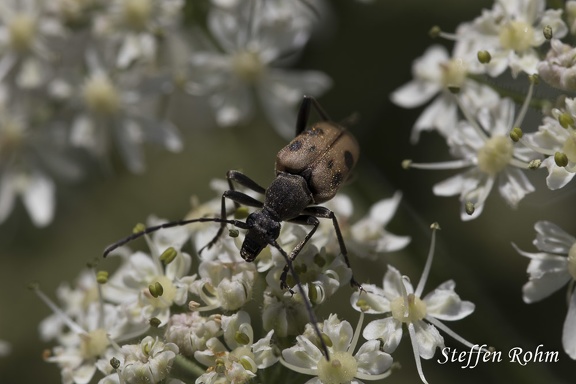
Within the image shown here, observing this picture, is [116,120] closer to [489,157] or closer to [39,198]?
[39,198]

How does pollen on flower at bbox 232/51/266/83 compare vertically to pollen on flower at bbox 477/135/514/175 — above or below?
above

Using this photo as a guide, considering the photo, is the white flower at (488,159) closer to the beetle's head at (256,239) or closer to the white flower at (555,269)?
the white flower at (555,269)

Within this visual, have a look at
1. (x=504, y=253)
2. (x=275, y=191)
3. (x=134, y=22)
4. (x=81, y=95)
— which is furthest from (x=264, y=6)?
(x=504, y=253)


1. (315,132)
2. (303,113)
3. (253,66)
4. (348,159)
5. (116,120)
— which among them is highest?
(116,120)

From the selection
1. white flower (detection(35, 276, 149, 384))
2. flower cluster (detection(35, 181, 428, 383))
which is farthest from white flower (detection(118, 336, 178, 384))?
white flower (detection(35, 276, 149, 384))

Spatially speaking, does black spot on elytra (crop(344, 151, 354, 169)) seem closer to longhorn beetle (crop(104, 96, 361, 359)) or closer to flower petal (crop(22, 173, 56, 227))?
longhorn beetle (crop(104, 96, 361, 359))

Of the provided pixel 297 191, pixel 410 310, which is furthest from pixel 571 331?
pixel 297 191
